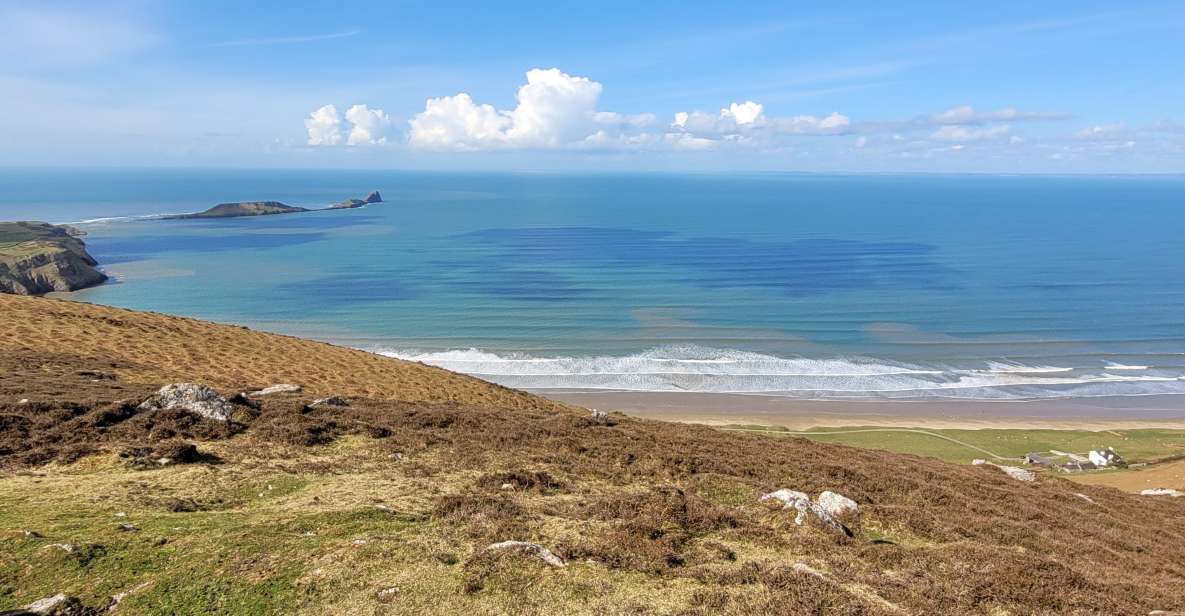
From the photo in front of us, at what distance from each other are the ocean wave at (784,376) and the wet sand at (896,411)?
144cm

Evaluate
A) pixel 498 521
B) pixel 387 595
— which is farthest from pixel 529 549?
pixel 387 595

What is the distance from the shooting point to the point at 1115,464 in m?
30.7

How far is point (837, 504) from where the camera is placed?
1318 cm

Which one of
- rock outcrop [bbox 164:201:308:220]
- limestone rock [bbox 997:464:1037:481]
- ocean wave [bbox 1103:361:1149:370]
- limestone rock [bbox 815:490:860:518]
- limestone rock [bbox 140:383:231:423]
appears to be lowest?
ocean wave [bbox 1103:361:1149:370]

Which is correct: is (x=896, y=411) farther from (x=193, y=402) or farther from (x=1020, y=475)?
(x=193, y=402)

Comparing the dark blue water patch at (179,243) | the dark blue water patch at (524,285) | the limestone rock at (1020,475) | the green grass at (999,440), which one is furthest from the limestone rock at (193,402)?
the dark blue water patch at (179,243)

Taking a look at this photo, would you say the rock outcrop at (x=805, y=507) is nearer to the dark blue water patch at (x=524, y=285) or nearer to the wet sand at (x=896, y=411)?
the wet sand at (x=896, y=411)

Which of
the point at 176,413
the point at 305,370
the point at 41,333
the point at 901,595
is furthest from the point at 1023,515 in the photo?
the point at 41,333

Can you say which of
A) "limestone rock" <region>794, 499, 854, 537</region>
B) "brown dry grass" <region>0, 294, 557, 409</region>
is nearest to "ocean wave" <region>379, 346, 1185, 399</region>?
"brown dry grass" <region>0, 294, 557, 409</region>

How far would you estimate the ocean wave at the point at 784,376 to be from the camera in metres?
45.4

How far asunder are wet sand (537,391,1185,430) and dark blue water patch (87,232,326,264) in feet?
290

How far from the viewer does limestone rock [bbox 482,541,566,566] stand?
969cm

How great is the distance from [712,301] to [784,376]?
22.7 m

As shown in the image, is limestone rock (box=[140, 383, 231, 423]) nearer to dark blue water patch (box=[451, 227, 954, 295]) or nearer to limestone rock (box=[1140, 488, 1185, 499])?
limestone rock (box=[1140, 488, 1185, 499])
